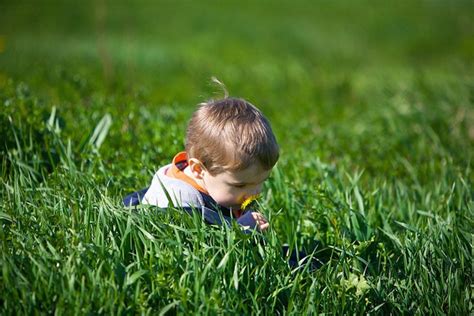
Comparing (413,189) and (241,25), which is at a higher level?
(413,189)

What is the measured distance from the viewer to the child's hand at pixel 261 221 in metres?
3.01

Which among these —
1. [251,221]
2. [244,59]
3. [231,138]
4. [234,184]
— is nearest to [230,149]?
[231,138]

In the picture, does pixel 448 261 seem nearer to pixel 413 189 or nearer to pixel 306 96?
pixel 413 189

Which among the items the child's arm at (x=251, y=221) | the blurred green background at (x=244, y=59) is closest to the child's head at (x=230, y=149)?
the child's arm at (x=251, y=221)

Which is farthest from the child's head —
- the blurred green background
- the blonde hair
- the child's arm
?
the blurred green background

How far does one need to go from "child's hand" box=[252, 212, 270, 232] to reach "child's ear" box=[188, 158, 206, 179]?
31 centimetres

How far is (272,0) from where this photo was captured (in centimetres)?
1686

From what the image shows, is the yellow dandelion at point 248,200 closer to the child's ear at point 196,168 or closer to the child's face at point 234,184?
the child's face at point 234,184

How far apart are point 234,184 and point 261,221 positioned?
21 centimetres

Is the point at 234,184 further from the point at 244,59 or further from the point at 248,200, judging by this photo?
the point at 244,59

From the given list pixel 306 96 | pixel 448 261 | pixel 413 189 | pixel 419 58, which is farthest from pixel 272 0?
pixel 448 261

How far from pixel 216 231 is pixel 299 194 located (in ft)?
3.45

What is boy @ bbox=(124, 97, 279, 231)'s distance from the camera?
2951 millimetres

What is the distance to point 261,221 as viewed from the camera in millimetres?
3062
